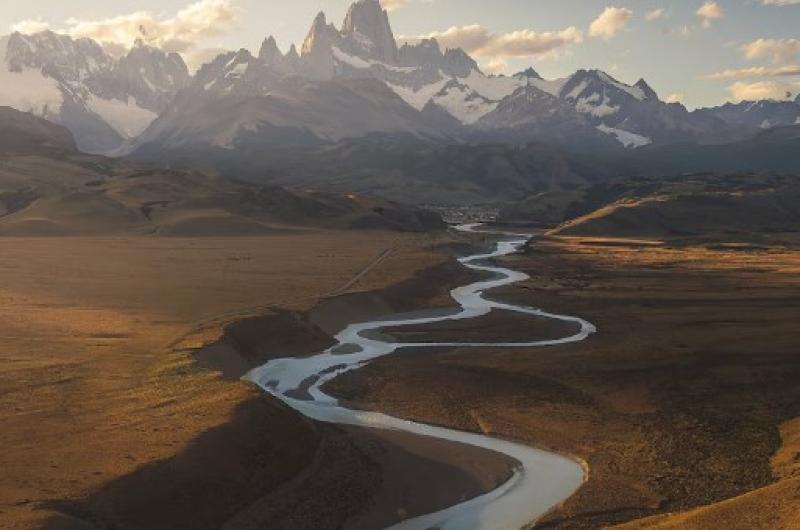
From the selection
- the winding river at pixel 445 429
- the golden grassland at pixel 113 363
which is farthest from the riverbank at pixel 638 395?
the golden grassland at pixel 113 363

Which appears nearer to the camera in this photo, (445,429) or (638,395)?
(445,429)

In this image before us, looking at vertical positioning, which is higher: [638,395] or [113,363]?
[113,363]

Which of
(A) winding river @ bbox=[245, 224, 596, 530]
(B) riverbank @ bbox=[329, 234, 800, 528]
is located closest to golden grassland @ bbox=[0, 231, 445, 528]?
(A) winding river @ bbox=[245, 224, 596, 530]

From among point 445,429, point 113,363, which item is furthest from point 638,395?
point 113,363

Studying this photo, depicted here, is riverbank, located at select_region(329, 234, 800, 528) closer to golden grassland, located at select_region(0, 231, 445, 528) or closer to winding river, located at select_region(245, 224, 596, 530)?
winding river, located at select_region(245, 224, 596, 530)

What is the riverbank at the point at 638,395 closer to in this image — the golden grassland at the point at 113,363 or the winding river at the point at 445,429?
the winding river at the point at 445,429

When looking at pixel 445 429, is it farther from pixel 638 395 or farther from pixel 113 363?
pixel 113 363

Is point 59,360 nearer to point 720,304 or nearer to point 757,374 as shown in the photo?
point 757,374
